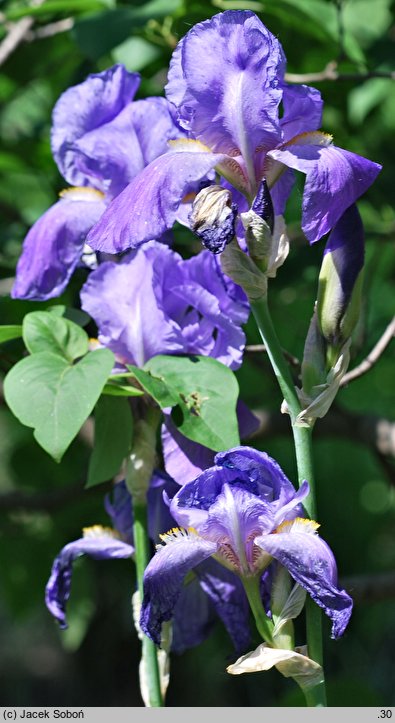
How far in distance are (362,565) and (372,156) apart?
1.22m

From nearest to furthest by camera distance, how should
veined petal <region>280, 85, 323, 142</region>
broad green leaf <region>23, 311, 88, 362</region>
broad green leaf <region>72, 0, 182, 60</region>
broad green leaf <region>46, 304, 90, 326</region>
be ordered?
veined petal <region>280, 85, 323, 142</region>
broad green leaf <region>23, 311, 88, 362</region>
broad green leaf <region>46, 304, 90, 326</region>
broad green leaf <region>72, 0, 182, 60</region>

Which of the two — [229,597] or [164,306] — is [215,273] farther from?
[229,597]

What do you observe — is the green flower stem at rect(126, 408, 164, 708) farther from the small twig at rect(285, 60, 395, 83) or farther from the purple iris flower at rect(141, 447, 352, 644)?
the small twig at rect(285, 60, 395, 83)

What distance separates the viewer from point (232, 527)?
745 millimetres

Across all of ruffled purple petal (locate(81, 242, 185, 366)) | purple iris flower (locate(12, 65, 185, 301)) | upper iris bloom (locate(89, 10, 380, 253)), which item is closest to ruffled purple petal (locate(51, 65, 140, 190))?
purple iris flower (locate(12, 65, 185, 301))

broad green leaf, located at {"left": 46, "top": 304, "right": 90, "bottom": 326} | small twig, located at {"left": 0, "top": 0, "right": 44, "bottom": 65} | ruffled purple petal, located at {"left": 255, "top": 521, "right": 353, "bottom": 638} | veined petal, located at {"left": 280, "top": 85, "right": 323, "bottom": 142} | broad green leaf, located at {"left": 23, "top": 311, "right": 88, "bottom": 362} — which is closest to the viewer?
ruffled purple petal, located at {"left": 255, "top": 521, "right": 353, "bottom": 638}

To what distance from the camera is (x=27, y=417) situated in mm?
800

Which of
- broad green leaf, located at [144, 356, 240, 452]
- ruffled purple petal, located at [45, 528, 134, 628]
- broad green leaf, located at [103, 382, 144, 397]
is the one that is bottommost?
ruffled purple petal, located at [45, 528, 134, 628]

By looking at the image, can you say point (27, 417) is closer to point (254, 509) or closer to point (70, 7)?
point (254, 509)

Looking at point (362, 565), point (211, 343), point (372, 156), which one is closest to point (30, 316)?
point (211, 343)

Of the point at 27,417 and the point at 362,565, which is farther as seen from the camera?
the point at 362,565

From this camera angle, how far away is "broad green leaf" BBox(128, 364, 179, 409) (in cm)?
83

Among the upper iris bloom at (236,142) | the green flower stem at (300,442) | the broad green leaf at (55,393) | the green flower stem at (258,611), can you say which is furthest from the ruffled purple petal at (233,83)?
the green flower stem at (258,611)

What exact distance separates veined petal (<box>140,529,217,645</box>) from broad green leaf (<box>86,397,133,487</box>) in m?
0.17
